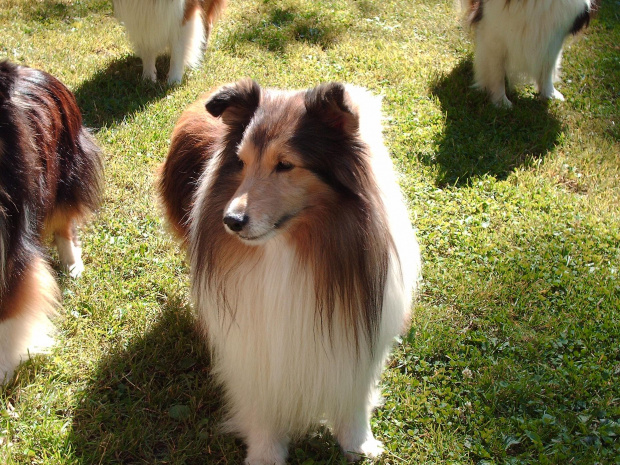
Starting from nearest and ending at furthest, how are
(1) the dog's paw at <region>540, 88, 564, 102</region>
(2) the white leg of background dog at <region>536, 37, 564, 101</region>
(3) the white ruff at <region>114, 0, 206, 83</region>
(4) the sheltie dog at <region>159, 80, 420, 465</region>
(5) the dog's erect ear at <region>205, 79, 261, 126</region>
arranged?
1. (4) the sheltie dog at <region>159, 80, 420, 465</region>
2. (5) the dog's erect ear at <region>205, 79, 261, 126</region>
3. (2) the white leg of background dog at <region>536, 37, 564, 101</region>
4. (3) the white ruff at <region>114, 0, 206, 83</region>
5. (1) the dog's paw at <region>540, 88, 564, 102</region>

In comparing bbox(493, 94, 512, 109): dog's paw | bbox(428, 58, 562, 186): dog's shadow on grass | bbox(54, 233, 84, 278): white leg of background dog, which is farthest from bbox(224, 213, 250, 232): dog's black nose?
bbox(493, 94, 512, 109): dog's paw

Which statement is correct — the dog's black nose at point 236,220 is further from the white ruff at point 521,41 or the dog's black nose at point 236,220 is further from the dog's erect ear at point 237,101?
the white ruff at point 521,41

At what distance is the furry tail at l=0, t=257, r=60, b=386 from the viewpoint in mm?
2783

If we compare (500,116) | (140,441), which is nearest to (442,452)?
(140,441)

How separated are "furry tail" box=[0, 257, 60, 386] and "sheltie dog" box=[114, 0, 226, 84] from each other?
314cm

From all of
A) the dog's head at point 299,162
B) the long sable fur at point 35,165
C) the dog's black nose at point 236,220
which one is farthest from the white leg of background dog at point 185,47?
the dog's black nose at point 236,220

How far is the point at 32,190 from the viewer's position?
9.10 feet

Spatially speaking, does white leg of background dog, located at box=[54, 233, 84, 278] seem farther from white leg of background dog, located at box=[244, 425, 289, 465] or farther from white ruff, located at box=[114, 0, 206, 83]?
white ruff, located at box=[114, 0, 206, 83]

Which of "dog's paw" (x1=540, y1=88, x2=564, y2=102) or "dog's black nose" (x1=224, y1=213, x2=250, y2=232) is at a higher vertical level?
"dog's black nose" (x1=224, y1=213, x2=250, y2=232)

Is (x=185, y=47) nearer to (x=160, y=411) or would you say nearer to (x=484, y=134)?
(x=484, y=134)

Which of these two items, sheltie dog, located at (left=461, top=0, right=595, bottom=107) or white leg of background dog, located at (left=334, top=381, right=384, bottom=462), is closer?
white leg of background dog, located at (left=334, top=381, right=384, bottom=462)

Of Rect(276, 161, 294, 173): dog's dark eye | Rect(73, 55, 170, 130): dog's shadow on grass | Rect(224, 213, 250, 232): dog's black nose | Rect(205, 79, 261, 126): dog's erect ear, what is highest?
Rect(205, 79, 261, 126): dog's erect ear

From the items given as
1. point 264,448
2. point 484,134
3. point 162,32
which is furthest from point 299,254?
point 162,32

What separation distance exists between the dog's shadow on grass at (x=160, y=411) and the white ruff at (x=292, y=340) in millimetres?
157
